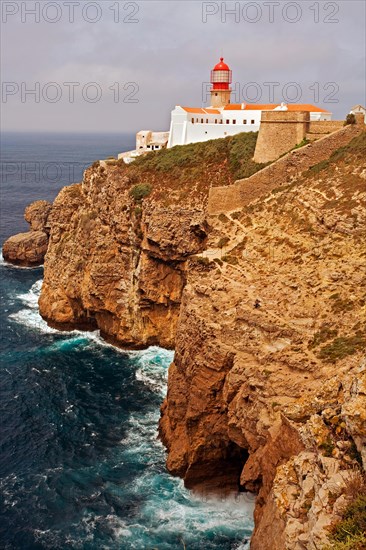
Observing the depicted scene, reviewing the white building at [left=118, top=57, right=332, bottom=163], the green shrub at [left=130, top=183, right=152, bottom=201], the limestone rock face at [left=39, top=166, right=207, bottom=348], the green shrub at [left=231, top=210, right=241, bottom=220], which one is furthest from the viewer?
the white building at [left=118, top=57, right=332, bottom=163]

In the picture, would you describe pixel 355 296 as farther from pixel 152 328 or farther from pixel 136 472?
pixel 152 328

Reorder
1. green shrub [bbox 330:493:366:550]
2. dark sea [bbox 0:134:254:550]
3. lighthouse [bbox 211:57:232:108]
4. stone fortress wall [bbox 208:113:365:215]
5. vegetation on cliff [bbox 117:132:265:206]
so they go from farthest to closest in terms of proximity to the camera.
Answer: lighthouse [bbox 211:57:232:108] → vegetation on cliff [bbox 117:132:265:206] → stone fortress wall [bbox 208:113:365:215] → dark sea [bbox 0:134:254:550] → green shrub [bbox 330:493:366:550]

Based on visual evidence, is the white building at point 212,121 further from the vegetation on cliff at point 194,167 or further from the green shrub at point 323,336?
the green shrub at point 323,336

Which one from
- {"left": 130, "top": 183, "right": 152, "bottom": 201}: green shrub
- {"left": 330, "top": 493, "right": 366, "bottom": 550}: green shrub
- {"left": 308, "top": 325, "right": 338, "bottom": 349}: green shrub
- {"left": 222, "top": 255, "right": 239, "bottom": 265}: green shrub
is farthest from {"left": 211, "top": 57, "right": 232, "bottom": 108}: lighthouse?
{"left": 330, "top": 493, "right": 366, "bottom": 550}: green shrub

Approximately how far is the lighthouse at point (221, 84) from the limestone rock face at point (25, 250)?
108 feet

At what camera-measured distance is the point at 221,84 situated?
6694 cm

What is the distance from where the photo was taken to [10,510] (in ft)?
97.2

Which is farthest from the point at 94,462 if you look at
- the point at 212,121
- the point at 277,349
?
the point at 212,121

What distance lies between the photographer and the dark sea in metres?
28.2

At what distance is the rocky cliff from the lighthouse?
1585 cm

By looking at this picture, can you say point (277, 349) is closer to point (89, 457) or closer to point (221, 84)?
point (89, 457)

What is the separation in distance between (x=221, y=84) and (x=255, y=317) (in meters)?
46.6

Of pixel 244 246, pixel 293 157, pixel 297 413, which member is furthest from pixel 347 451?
pixel 293 157

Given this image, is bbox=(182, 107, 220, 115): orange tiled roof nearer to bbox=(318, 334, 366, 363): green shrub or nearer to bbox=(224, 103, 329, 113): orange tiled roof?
bbox=(224, 103, 329, 113): orange tiled roof
